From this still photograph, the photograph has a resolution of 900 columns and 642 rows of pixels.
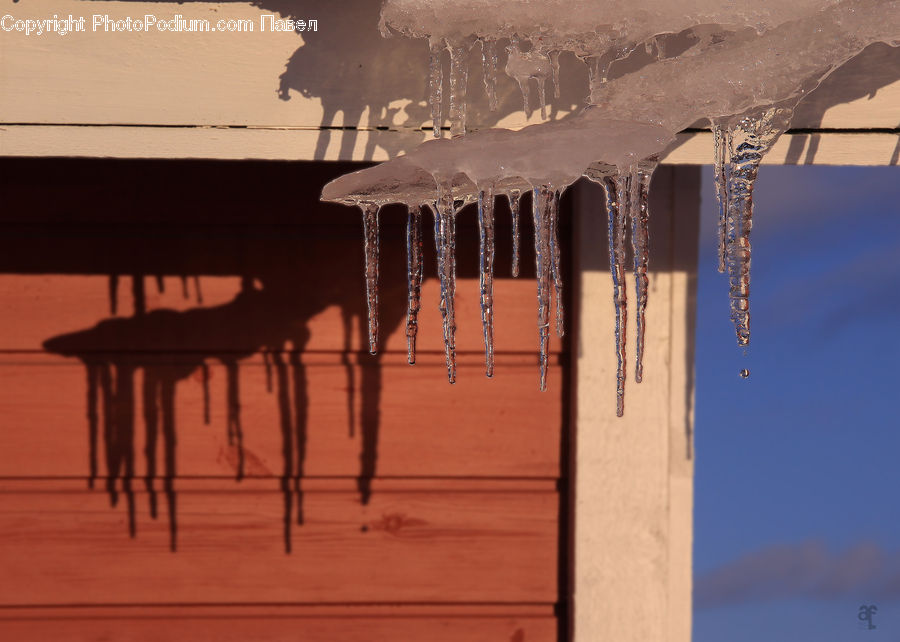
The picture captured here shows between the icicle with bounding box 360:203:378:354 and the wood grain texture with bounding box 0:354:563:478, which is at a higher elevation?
the icicle with bounding box 360:203:378:354

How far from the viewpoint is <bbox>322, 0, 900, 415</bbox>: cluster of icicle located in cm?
124

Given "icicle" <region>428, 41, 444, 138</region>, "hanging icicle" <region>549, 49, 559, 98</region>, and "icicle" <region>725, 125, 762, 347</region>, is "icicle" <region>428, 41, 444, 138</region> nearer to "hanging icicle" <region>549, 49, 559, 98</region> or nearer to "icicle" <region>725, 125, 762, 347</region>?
"hanging icicle" <region>549, 49, 559, 98</region>

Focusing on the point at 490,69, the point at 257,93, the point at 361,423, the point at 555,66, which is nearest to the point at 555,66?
the point at 555,66

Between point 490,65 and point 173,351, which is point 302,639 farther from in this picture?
point 490,65

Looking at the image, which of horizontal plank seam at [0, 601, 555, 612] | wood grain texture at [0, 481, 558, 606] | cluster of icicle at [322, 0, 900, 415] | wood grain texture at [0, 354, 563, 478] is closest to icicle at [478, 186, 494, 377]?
cluster of icicle at [322, 0, 900, 415]

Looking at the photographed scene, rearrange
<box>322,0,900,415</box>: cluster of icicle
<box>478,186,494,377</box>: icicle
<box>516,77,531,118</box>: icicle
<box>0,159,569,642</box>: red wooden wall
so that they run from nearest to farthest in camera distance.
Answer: <box>322,0,900,415</box>: cluster of icicle → <box>478,186,494,377</box>: icicle → <box>516,77,531,118</box>: icicle → <box>0,159,569,642</box>: red wooden wall

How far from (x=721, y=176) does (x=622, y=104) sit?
26 centimetres

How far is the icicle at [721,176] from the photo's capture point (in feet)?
4.46

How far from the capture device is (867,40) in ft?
4.11

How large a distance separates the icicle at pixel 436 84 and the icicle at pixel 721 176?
53 centimetres

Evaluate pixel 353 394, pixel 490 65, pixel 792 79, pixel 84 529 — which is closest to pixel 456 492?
pixel 353 394
